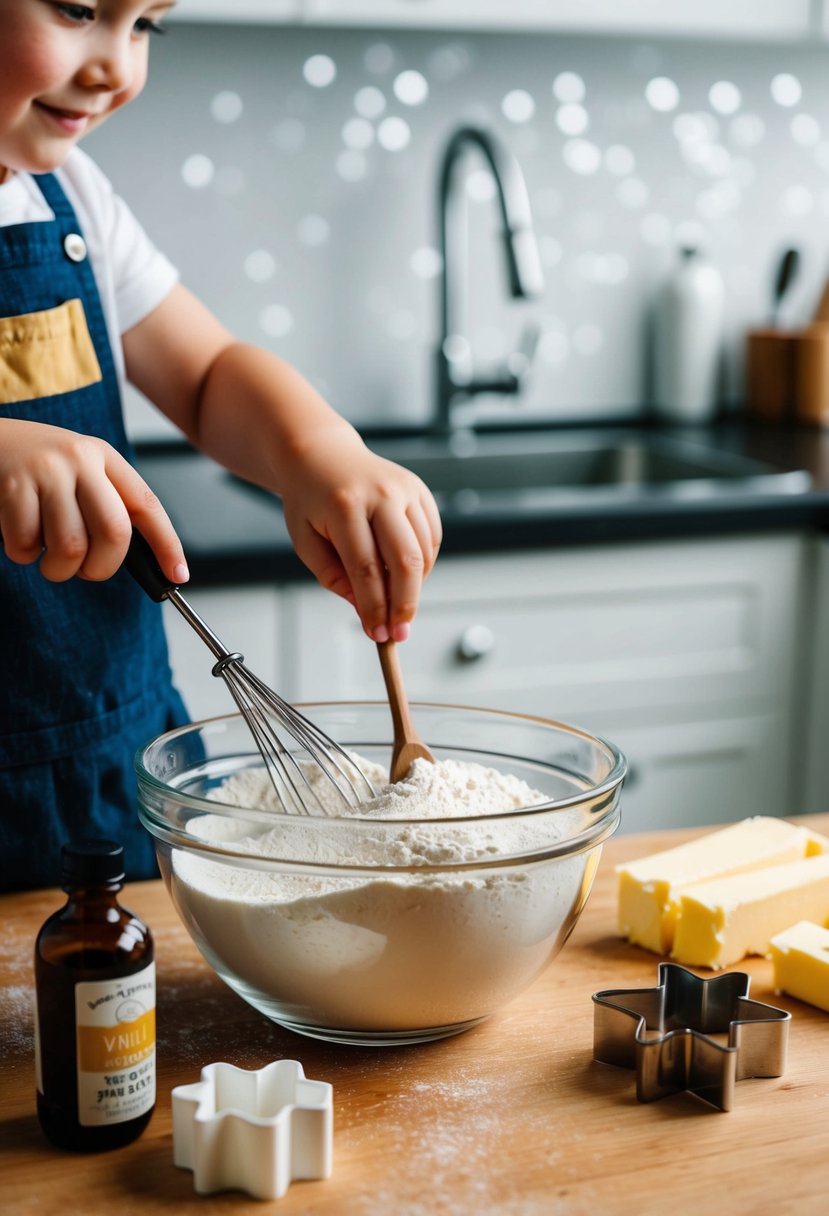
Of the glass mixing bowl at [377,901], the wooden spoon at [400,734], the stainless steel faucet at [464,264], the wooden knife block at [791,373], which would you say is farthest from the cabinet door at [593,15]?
the glass mixing bowl at [377,901]

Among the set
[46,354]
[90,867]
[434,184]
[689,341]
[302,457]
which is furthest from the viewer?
[689,341]

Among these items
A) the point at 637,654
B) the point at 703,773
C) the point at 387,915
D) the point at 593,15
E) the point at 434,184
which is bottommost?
the point at 703,773

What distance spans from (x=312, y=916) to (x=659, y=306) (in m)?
1.83

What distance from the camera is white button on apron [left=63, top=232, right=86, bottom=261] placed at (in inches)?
40.5

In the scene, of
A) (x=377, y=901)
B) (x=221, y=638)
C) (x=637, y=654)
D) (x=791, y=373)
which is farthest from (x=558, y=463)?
(x=377, y=901)

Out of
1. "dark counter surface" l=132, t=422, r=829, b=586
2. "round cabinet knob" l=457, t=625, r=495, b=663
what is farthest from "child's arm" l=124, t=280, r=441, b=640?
"round cabinet knob" l=457, t=625, r=495, b=663

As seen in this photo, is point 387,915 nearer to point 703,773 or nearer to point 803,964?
point 803,964

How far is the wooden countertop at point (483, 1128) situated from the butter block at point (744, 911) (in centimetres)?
3

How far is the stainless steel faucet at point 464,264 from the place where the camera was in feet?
6.50

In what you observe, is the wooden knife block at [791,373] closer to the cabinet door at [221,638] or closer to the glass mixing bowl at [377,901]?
the cabinet door at [221,638]

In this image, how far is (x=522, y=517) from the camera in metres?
1.64

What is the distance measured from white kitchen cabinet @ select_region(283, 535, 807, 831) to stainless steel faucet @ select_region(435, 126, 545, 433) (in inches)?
19.5

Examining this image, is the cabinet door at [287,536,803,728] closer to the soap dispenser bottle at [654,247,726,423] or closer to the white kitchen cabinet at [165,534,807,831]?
the white kitchen cabinet at [165,534,807,831]

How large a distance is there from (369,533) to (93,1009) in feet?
1.13
